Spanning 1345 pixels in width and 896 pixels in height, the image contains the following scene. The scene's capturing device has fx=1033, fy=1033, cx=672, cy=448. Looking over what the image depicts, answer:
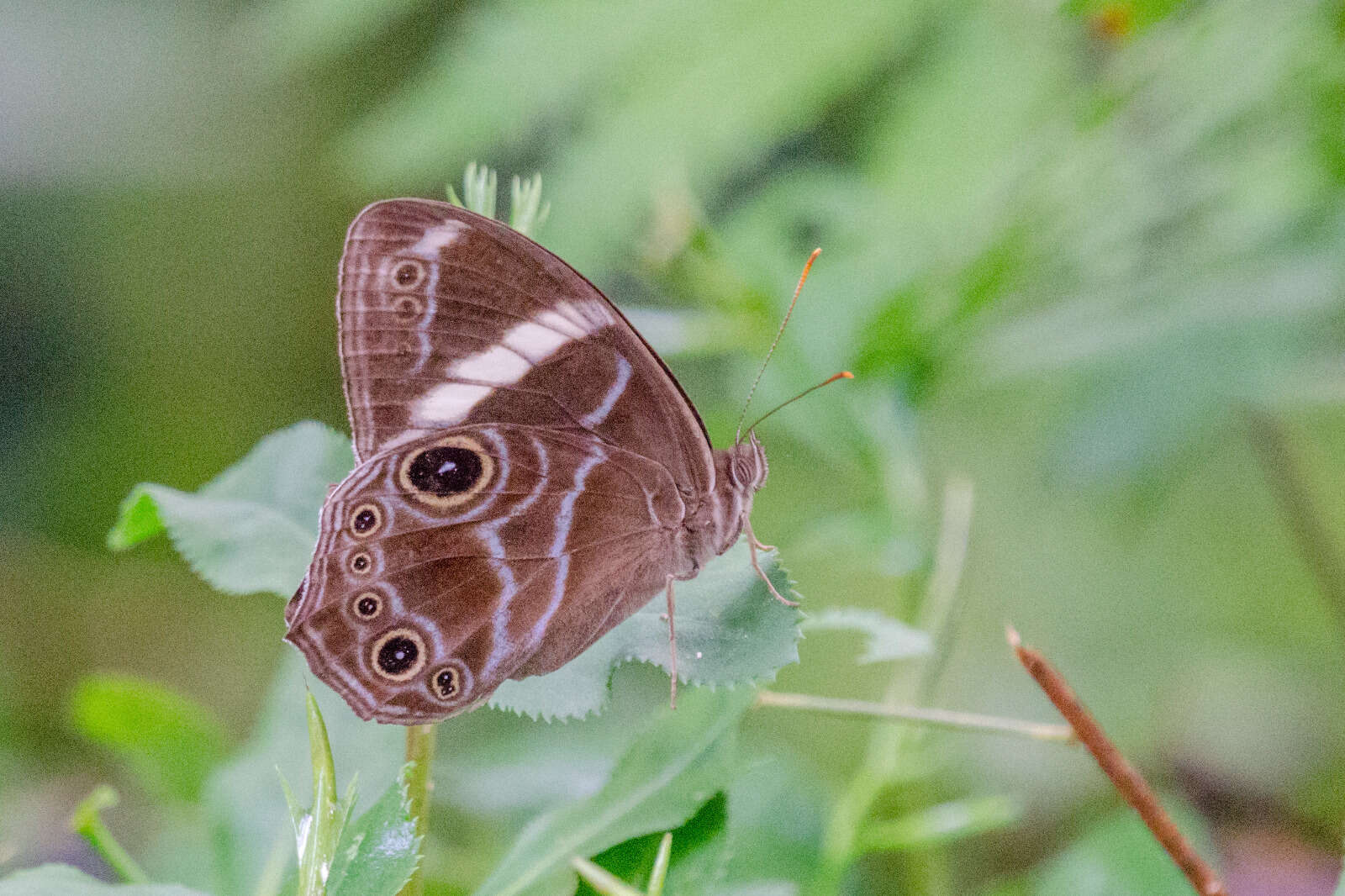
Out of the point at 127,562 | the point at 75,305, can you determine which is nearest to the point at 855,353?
the point at 127,562

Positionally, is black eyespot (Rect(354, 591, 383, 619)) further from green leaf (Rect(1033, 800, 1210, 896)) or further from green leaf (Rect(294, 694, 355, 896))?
green leaf (Rect(1033, 800, 1210, 896))

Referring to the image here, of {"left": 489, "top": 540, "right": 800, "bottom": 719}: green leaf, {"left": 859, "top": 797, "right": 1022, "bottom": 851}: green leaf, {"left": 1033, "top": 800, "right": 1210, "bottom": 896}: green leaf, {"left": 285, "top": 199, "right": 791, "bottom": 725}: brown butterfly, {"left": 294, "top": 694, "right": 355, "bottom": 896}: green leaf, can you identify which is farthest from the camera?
{"left": 1033, "top": 800, "right": 1210, "bottom": 896}: green leaf

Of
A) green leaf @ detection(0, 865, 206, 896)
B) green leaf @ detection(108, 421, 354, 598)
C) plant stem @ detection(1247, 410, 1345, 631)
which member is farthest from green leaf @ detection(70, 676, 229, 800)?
plant stem @ detection(1247, 410, 1345, 631)

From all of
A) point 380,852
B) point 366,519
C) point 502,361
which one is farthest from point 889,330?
point 380,852

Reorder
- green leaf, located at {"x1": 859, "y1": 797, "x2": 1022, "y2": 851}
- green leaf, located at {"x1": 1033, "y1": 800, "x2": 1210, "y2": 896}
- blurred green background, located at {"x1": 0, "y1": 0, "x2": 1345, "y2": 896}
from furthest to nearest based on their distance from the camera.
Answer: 1. blurred green background, located at {"x1": 0, "y1": 0, "x2": 1345, "y2": 896}
2. green leaf, located at {"x1": 1033, "y1": 800, "x2": 1210, "y2": 896}
3. green leaf, located at {"x1": 859, "y1": 797, "x2": 1022, "y2": 851}

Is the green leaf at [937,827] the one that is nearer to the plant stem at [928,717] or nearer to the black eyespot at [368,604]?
the plant stem at [928,717]

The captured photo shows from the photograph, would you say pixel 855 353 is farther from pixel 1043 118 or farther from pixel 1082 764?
pixel 1082 764
